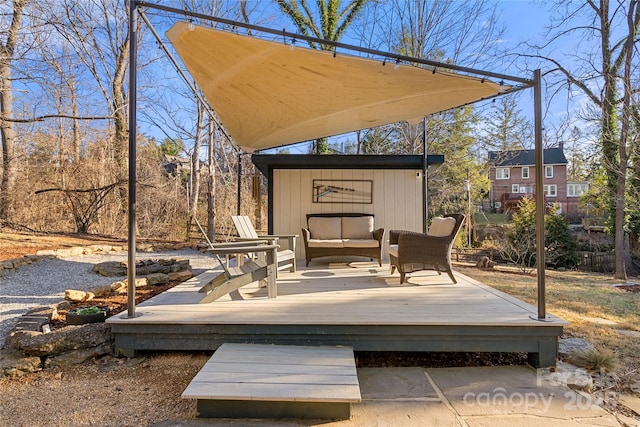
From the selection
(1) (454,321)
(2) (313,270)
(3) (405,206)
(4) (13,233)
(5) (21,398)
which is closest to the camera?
(5) (21,398)

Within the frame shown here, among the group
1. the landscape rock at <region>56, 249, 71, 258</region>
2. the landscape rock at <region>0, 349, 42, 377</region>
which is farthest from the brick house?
the landscape rock at <region>0, 349, 42, 377</region>

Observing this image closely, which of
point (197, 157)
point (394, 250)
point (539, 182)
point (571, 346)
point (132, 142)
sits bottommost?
point (571, 346)

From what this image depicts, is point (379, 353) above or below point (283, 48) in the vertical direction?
below

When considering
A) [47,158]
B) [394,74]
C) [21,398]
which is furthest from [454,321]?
[47,158]

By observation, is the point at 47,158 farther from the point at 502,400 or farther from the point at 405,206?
the point at 502,400

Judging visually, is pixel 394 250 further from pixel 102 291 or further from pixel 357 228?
pixel 102 291

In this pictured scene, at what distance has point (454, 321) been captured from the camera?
8.60 feet

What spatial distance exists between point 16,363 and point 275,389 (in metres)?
2.01

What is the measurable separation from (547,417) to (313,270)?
3.59 metres

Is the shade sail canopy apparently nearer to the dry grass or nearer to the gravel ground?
the dry grass

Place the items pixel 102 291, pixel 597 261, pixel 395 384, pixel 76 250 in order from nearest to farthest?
pixel 395 384 → pixel 102 291 → pixel 76 250 → pixel 597 261

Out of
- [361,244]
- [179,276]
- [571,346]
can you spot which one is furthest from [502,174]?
[179,276]

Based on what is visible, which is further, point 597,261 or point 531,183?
point 531,183

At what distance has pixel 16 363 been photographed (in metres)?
2.43
